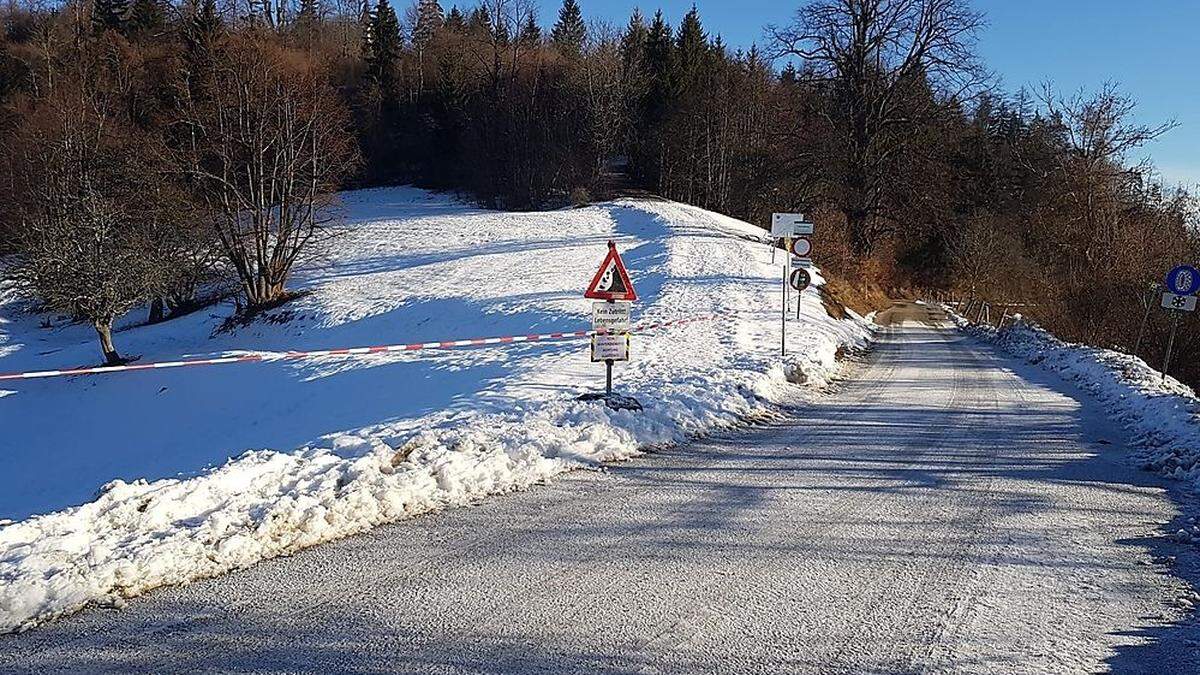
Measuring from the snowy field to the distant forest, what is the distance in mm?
3718

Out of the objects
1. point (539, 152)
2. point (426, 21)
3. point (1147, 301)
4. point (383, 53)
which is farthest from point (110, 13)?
point (1147, 301)

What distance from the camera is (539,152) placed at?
167 ft

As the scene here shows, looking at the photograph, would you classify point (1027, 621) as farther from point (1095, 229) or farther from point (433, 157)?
point (433, 157)

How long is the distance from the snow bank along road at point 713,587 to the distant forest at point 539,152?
64.2 ft

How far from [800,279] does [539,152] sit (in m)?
37.3

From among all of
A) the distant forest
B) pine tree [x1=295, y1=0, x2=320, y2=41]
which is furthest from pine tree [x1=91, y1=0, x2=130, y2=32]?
pine tree [x1=295, y1=0, x2=320, y2=41]

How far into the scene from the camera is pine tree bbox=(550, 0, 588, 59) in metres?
56.0

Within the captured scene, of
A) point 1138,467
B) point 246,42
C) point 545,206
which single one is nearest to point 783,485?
point 1138,467

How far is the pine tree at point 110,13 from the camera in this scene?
55.9 metres

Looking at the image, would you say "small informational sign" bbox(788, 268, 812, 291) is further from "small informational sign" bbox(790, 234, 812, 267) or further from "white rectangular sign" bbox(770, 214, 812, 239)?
"white rectangular sign" bbox(770, 214, 812, 239)

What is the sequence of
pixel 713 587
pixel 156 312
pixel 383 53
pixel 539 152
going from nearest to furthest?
1. pixel 713 587
2. pixel 156 312
3. pixel 539 152
4. pixel 383 53

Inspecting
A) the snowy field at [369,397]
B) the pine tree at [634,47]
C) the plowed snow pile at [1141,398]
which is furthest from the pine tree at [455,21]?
the plowed snow pile at [1141,398]

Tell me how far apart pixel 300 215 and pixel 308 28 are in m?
51.9

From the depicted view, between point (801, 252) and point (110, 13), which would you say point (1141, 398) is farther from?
point (110, 13)
